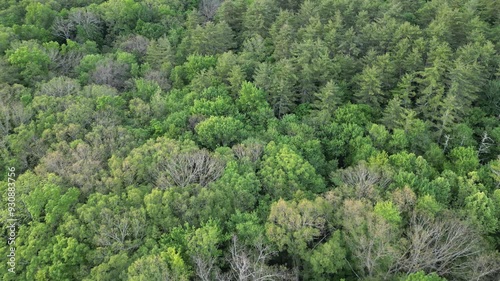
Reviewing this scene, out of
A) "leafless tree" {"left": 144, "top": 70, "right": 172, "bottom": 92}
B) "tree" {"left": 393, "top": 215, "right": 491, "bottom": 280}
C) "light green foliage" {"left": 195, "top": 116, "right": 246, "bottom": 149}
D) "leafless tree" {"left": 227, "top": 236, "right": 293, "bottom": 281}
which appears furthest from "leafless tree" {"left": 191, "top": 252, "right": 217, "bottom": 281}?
"leafless tree" {"left": 144, "top": 70, "right": 172, "bottom": 92}

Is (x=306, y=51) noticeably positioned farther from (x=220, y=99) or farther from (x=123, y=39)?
(x=123, y=39)

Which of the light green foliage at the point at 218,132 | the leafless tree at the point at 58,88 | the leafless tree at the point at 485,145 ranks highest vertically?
the leafless tree at the point at 58,88

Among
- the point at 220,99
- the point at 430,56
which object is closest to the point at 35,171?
the point at 220,99

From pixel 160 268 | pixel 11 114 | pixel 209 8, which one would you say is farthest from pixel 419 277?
pixel 209 8

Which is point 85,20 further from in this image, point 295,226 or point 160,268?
point 295,226

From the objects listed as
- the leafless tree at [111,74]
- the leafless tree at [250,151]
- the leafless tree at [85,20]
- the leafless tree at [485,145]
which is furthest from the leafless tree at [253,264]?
the leafless tree at [85,20]

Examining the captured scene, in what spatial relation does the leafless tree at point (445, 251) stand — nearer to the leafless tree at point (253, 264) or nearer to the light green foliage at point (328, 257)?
the light green foliage at point (328, 257)
